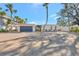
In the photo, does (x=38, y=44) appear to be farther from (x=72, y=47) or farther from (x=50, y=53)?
(x=72, y=47)

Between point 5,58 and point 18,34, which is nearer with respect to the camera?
point 5,58

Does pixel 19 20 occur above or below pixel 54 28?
above

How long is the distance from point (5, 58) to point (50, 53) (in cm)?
53

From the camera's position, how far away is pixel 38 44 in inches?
83.2

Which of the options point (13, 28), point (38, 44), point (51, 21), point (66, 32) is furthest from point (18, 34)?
point (66, 32)

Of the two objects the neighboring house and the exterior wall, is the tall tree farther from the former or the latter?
the exterior wall

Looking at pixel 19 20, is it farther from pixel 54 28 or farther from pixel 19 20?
pixel 54 28

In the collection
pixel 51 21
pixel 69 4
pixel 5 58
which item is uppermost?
pixel 69 4

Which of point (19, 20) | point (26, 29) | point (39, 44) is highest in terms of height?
point (19, 20)

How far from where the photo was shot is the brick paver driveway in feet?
6.69

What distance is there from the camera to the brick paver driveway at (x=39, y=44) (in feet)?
6.69

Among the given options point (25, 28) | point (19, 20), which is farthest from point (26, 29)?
point (19, 20)

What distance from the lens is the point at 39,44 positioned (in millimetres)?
2115

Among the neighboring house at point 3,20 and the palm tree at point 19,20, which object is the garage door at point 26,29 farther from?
the neighboring house at point 3,20
